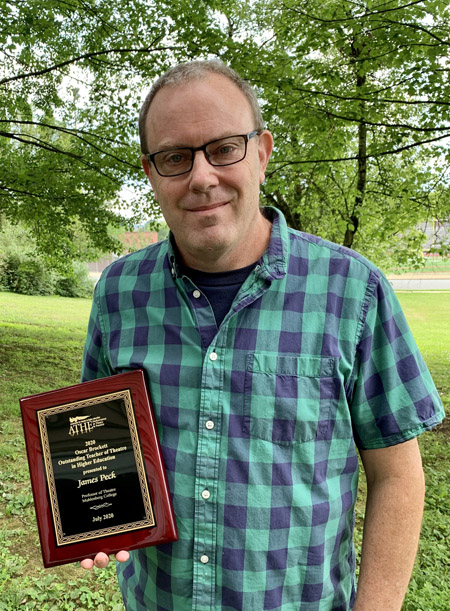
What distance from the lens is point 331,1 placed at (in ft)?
20.8

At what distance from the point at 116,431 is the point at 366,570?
87 centimetres

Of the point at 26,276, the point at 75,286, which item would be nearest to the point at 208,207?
the point at 26,276

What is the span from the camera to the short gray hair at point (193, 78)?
149cm

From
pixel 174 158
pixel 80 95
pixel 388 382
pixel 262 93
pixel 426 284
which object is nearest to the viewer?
pixel 388 382

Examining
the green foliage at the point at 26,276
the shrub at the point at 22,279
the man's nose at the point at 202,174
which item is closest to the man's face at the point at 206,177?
the man's nose at the point at 202,174

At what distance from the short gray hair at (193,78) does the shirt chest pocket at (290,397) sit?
0.80 metres

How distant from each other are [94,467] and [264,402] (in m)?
0.58

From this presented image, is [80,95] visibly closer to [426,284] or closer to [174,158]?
[174,158]

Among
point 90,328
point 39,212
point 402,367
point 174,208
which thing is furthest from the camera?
point 39,212

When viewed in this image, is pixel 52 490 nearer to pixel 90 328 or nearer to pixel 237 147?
pixel 90 328

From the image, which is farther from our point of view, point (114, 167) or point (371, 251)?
point (371, 251)

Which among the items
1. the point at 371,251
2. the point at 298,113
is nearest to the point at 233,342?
the point at 298,113

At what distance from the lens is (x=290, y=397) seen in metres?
1.44

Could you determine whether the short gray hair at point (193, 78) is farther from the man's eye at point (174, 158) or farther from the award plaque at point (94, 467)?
the award plaque at point (94, 467)
